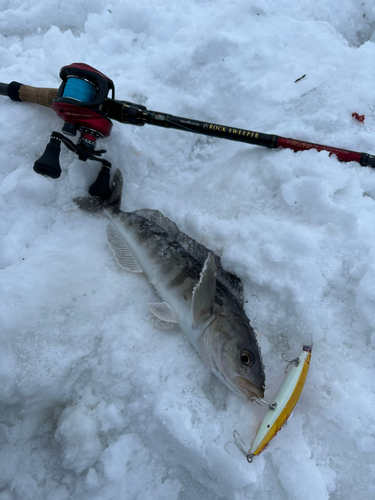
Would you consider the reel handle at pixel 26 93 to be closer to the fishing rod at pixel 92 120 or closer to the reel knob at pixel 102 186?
the fishing rod at pixel 92 120

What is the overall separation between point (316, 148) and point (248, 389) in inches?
87.3

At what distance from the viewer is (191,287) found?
2406 mm

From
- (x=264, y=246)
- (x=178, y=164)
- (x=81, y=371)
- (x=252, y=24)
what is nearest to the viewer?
(x=81, y=371)

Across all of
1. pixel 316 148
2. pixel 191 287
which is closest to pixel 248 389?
pixel 191 287

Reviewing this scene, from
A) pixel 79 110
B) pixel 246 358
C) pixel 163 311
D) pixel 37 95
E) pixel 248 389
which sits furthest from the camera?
pixel 37 95

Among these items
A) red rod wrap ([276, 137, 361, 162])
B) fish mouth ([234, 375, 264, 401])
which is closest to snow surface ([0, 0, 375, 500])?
red rod wrap ([276, 137, 361, 162])

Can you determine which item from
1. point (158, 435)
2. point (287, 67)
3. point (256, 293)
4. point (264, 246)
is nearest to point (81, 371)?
point (158, 435)

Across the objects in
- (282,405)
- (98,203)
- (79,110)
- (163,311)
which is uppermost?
(79,110)

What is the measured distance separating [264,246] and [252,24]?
321 cm

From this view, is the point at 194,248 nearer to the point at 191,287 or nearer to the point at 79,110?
the point at 191,287

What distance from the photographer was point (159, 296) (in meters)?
2.56

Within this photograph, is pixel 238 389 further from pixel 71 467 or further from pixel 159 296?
pixel 71 467

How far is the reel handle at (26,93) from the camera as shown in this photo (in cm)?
291

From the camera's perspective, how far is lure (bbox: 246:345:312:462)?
1800mm
